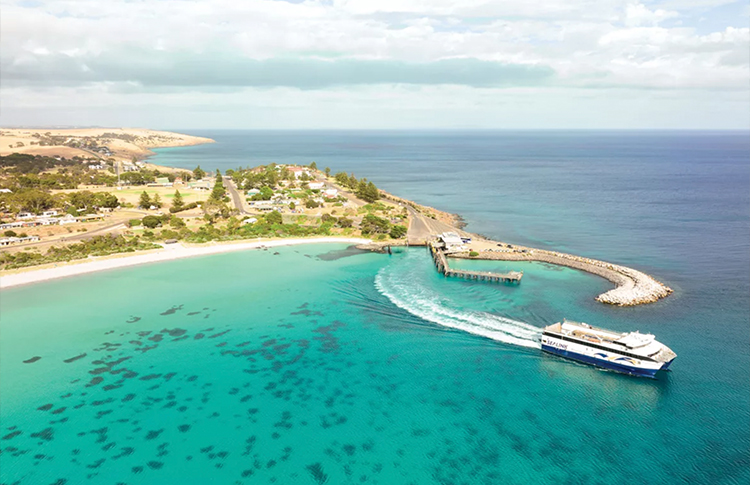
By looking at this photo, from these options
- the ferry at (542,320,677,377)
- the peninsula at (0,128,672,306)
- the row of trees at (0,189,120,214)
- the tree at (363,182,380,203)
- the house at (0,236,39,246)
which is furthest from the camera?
the tree at (363,182,380,203)

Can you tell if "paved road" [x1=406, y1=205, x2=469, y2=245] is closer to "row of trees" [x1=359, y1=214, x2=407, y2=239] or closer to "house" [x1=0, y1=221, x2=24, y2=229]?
"row of trees" [x1=359, y1=214, x2=407, y2=239]

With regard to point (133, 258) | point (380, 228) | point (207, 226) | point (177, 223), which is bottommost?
point (133, 258)

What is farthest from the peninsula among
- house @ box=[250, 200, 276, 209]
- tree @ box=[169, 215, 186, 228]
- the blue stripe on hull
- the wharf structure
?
the blue stripe on hull

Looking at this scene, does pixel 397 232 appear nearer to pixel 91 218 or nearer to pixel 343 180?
pixel 343 180

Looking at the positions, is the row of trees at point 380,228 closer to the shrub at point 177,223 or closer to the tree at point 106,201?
the shrub at point 177,223

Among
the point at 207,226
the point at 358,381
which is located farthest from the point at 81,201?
the point at 358,381

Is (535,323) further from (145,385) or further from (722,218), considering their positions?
(722,218)

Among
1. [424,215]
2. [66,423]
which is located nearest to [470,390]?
[66,423]

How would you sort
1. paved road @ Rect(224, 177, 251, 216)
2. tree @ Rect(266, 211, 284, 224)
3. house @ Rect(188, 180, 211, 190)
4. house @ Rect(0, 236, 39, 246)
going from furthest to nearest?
house @ Rect(188, 180, 211, 190)
paved road @ Rect(224, 177, 251, 216)
tree @ Rect(266, 211, 284, 224)
house @ Rect(0, 236, 39, 246)
